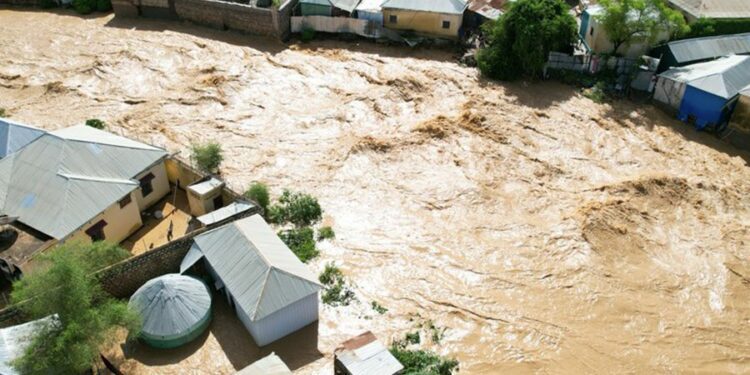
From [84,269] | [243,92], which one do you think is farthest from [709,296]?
[243,92]

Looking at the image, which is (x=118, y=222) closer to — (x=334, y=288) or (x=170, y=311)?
(x=170, y=311)

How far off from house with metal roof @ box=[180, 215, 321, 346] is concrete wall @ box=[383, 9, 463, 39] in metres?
19.7

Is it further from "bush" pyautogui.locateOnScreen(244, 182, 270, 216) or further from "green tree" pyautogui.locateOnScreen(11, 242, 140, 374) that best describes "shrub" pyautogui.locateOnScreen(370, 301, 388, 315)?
"green tree" pyautogui.locateOnScreen(11, 242, 140, 374)

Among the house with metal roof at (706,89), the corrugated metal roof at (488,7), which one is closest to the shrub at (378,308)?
the house with metal roof at (706,89)

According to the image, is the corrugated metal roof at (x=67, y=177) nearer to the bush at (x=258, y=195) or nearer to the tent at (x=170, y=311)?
the bush at (x=258, y=195)

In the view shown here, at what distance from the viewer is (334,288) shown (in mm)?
20391

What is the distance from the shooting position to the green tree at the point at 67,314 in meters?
15.6

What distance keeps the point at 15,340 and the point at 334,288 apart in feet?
30.3

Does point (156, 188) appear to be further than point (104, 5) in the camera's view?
No

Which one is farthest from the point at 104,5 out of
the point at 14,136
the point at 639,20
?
the point at 639,20

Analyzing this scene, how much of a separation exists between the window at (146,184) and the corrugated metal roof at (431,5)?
18114 millimetres

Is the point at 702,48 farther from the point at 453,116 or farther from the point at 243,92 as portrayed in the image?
the point at 243,92

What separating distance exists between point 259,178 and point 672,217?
54.6 ft

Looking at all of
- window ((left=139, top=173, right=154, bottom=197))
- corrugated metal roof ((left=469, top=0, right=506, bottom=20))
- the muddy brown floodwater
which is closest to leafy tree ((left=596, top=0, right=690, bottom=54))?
the muddy brown floodwater
